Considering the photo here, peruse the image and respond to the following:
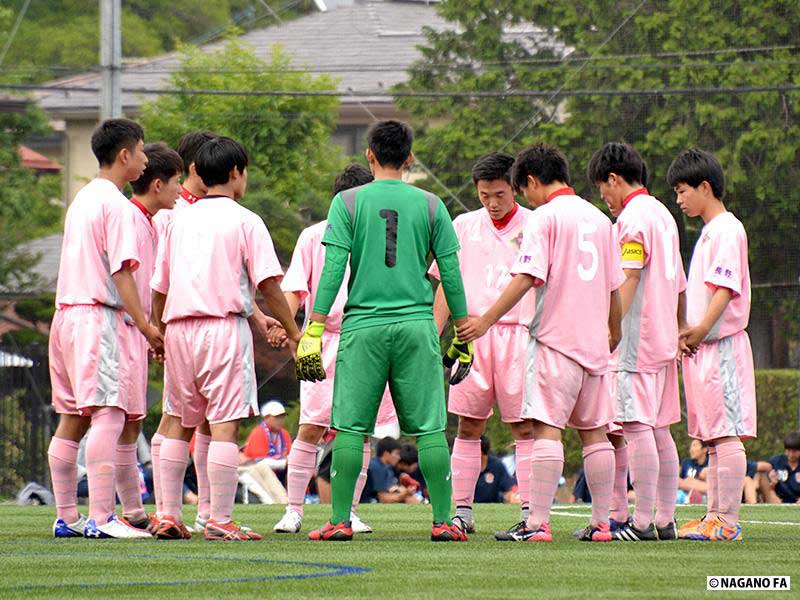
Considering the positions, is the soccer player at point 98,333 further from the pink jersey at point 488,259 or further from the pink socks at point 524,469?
the pink socks at point 524,469

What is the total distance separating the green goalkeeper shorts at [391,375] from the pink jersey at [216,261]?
0.62 m

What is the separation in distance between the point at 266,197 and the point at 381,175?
1433 centimetres

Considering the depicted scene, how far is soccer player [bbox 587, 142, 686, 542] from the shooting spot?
8.31 m

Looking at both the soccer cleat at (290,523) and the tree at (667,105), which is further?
the tree at (667,105)

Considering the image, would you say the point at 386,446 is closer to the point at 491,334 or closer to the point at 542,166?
the point at 491,334

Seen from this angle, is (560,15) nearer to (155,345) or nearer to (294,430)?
(294,430)

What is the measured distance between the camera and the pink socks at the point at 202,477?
8844 millimetres

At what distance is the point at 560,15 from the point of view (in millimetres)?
22156

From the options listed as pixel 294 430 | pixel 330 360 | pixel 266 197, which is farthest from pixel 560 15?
pixel 330 360

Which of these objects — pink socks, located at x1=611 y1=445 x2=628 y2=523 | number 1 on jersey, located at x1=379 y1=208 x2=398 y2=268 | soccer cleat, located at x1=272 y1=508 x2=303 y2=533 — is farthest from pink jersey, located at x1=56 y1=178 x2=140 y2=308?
pink socks, located at x1=611 y1=445 x2=628 y2=523

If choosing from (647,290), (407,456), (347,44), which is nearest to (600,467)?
(647,290)

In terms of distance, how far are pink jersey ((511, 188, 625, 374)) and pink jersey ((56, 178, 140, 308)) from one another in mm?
2040

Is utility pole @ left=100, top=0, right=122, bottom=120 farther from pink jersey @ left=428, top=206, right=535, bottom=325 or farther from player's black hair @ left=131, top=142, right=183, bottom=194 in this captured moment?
pink jersey @ left=428, top=206, right=535, bottom=325

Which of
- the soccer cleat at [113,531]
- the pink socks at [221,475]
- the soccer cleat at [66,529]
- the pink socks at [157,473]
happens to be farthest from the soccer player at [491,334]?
the soccer cleat at [66,529]
